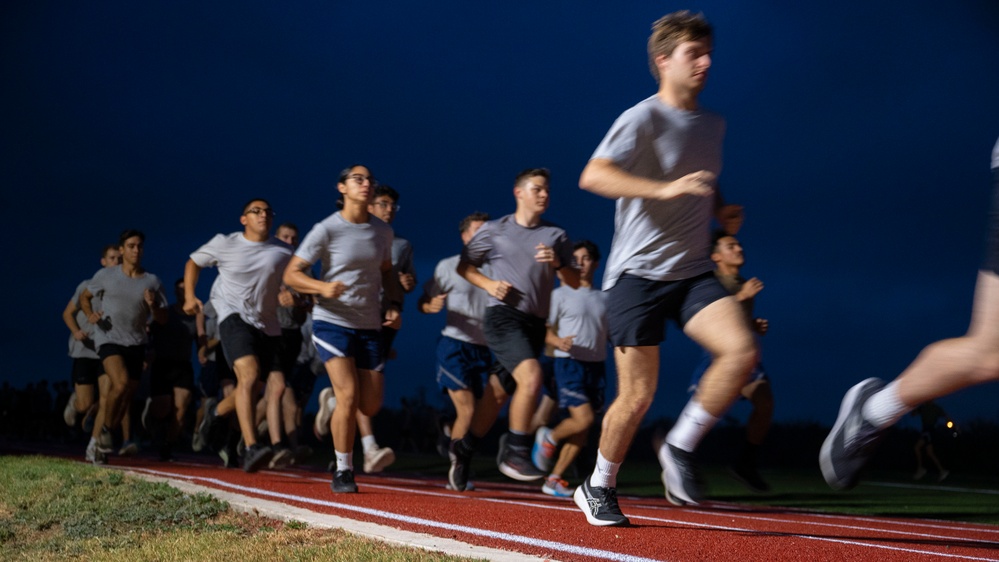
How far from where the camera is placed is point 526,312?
846cm

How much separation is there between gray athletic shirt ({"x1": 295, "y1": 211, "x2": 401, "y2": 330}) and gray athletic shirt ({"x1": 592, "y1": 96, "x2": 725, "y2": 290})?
364 centimetres

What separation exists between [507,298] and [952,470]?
655 inches

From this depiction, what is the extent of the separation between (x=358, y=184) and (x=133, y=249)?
4.80 metres

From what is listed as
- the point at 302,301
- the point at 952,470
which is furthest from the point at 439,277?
the point at 952,470

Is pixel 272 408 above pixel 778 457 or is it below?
above

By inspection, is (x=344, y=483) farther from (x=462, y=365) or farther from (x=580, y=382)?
(x=580, y=382)

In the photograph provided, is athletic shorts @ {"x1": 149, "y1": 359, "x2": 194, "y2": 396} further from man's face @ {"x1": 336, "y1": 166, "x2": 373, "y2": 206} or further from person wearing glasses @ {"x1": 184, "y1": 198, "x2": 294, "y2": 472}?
man's face @ {"x1": 336, "y1": 166, "x2": 373, "y2": 206}

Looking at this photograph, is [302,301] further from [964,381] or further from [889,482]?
[889,482]

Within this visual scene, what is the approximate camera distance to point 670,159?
16.5 feet

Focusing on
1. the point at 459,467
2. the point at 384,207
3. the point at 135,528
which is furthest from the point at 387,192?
the point at 135,528

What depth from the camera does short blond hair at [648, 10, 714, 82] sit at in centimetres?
490

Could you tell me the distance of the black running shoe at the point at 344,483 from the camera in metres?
8.27

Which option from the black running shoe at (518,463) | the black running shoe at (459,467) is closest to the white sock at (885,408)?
the black running shoe at (518,463)

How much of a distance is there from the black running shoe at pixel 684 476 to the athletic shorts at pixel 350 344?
156 inches
